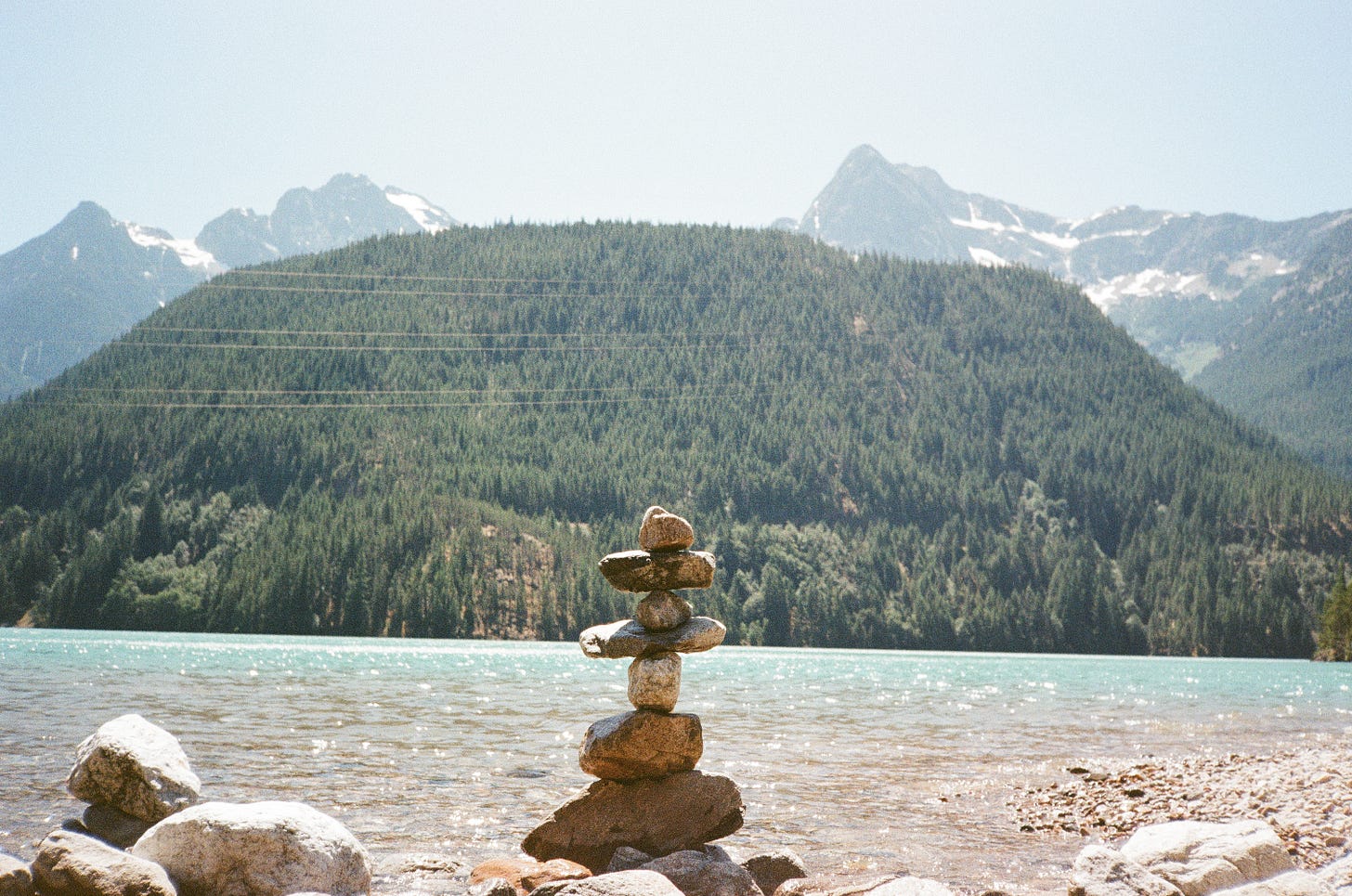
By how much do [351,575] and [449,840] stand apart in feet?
494

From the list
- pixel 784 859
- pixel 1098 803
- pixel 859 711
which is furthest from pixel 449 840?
pixel 859 711

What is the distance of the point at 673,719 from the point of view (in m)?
19.9

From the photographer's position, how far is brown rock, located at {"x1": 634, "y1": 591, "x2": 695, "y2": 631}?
20375 millimetres

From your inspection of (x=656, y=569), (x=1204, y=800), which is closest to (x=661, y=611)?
(x=656, y=569)

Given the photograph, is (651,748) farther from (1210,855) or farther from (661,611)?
(1210,855)

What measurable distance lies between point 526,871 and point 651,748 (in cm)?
330

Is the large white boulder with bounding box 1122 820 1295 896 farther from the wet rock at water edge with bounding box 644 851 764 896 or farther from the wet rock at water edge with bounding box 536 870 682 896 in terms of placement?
the wet rock at water edge with bounding box 536 870 682 896

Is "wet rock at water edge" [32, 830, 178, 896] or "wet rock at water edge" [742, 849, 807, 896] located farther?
"wet rock at water edge" [742, 849, 807, 896]

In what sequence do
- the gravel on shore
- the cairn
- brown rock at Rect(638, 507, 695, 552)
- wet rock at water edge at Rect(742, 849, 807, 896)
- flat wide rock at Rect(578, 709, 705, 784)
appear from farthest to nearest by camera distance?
the gravel on shore → brown rock at Rect(638, 507, 695, 552) → flat wide rock at Rect(578, 709, 705, 784) → the cairn → wet rock at water edge at Rect(742, 849, 807, 896)

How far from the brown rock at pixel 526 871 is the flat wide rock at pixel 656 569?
493cm

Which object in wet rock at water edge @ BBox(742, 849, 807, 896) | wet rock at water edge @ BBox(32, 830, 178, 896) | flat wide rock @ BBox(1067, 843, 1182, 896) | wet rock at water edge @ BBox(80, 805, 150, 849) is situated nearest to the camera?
wet rock at water edge @ BBox(32, 830, 178, 896)

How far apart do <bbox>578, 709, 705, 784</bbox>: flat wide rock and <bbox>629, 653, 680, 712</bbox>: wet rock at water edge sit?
19 cm

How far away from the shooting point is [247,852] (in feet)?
49.2

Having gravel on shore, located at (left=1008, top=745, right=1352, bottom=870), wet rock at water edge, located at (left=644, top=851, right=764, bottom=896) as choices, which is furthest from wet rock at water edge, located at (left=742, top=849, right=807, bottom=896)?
gravel on shore, located at (left=1008, top=745, right=1352, bottom=870)
